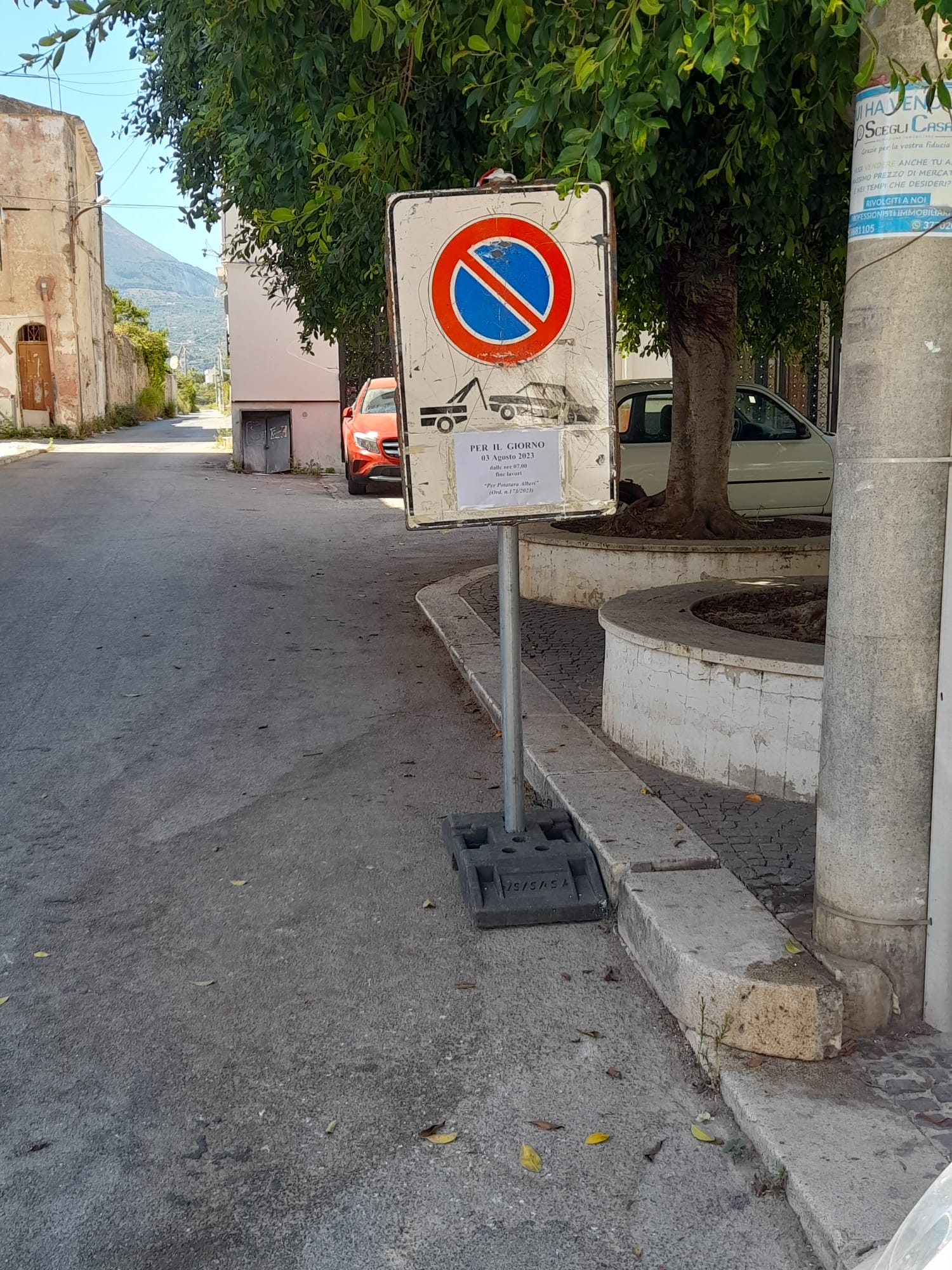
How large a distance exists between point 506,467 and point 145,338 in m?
71.4

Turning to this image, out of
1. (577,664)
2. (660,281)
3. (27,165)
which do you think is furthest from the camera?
(27,165)

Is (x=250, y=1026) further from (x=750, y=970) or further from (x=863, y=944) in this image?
(x=863, y=944)

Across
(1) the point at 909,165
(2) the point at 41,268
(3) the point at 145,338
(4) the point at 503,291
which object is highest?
(2) the point at 41,268

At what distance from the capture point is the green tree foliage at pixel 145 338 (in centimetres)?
6950

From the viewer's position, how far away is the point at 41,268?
3944cm

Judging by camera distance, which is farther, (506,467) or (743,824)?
(743,824)

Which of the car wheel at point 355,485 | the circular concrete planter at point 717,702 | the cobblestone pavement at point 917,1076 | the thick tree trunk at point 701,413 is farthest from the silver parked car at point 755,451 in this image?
the cobblestone pavement at point 917,1076

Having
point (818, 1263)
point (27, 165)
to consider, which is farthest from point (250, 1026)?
point (27, 165)

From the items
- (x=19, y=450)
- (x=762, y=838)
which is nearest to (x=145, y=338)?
(x=19, y=450)

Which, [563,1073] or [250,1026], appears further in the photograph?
[250,1026]

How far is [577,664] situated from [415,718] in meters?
1.16

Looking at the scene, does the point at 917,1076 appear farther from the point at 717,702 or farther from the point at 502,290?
the point at 502,290

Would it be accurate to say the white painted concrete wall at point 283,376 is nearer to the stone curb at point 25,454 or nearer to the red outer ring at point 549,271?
the stone curb at point 25,454

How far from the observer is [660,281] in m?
9.66
